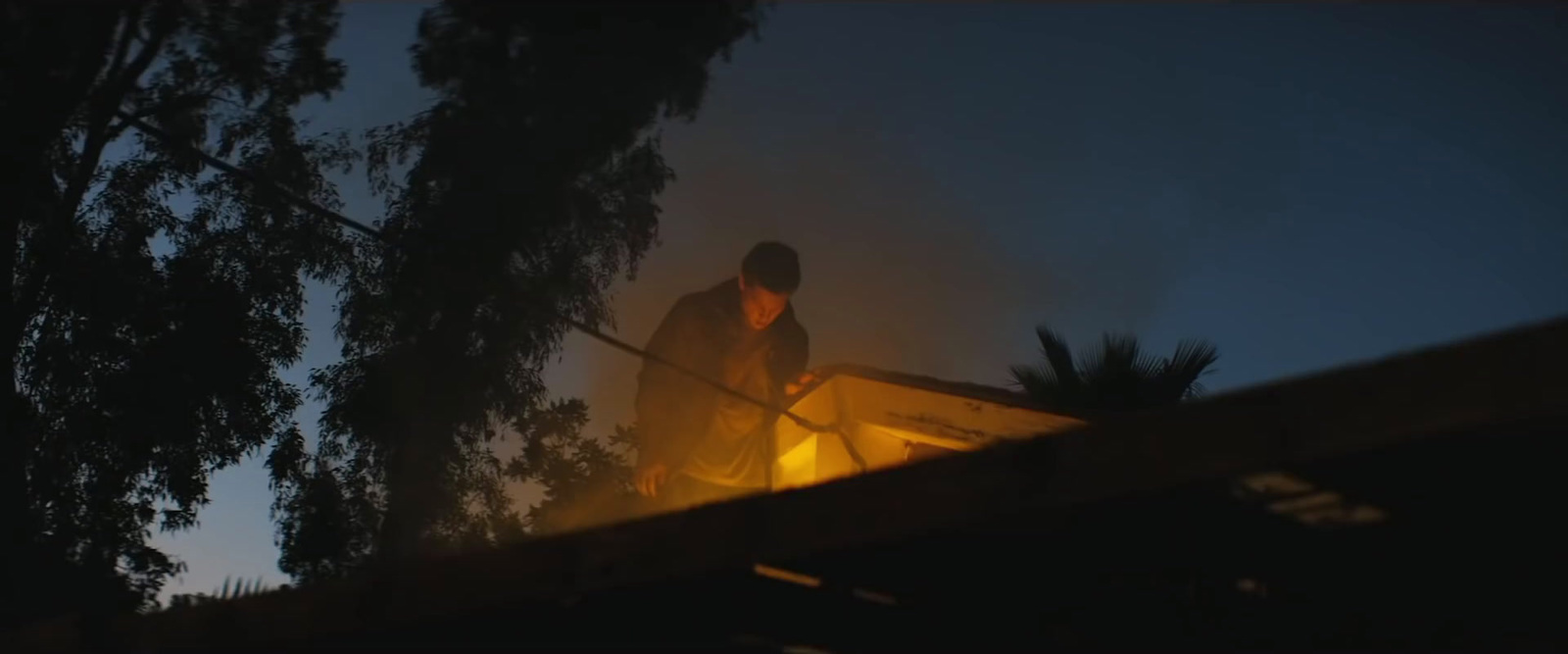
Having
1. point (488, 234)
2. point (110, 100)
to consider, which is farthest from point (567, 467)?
point (110, 100)

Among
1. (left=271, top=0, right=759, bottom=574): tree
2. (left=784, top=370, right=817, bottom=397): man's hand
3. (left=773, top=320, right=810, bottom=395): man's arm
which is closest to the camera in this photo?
(left=784, top=370, right=817, bottom=397): man's hand

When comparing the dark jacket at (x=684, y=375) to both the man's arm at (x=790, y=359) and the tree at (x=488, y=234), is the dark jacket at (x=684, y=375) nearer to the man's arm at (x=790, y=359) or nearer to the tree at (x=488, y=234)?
the man's arm at (x=790, y=359)

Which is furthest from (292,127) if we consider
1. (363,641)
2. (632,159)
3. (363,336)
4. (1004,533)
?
(1004,533)

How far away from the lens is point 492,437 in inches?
781

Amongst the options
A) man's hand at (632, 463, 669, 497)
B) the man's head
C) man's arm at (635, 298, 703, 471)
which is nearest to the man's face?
the man's head

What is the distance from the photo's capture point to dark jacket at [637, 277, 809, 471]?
924 cm

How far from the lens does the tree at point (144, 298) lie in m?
14.4

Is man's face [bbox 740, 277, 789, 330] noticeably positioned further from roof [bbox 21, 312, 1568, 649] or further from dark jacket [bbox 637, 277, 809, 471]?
roof [bbox 21, 312, 1568, 649]

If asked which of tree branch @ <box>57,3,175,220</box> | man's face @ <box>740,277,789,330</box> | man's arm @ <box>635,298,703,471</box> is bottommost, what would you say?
man's arm @ <box>635,298,703,471</box>

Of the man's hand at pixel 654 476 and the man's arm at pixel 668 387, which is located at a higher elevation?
the man's arm at pixel 668 387

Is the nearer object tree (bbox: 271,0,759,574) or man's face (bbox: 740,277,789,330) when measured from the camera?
man's face (bbox: 740,277,789,330)

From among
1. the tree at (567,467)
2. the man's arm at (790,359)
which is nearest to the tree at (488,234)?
the tree at (567,467)

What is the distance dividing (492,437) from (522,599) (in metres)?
16.5

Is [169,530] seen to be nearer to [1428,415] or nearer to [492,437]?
[492,437]
